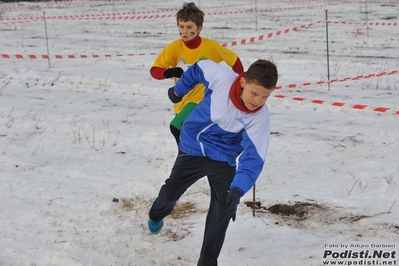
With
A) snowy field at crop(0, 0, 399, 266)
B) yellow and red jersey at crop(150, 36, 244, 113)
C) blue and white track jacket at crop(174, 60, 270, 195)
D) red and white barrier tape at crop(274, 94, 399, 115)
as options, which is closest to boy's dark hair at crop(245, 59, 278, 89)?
blue and white track jacket at crop(174, 60, 270, 195)

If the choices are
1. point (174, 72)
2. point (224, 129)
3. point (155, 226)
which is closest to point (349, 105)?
point (174, 72)

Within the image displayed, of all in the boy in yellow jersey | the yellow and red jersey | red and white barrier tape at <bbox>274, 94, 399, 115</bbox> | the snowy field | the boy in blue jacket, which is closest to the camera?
the boy in blue jacket

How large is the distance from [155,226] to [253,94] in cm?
187

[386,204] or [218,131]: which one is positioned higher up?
[218,131]

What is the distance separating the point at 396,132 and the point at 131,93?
523 centimetres

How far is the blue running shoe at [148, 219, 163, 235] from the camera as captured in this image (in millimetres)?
4992

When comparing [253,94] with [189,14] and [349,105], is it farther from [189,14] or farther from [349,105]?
[349,105]

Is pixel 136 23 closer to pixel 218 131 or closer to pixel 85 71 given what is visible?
pixel 85 71

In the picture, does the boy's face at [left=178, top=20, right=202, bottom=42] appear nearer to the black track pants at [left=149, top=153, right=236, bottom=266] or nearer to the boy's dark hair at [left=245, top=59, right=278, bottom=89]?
the black track pants at [left=149, top=153, right=236, bottom=266]


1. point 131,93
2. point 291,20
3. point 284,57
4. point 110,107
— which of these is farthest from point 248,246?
point 291,20

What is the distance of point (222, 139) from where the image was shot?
13.5 feet

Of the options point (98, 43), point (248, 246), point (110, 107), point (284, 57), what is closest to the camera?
point (248, 246)

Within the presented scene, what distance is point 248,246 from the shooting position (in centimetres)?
492

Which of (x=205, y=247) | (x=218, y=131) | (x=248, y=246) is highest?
(x=218, y=131)
